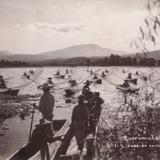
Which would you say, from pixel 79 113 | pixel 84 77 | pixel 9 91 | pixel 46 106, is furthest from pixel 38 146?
pixel 84 77

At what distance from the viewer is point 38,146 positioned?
Answer: 5.24m

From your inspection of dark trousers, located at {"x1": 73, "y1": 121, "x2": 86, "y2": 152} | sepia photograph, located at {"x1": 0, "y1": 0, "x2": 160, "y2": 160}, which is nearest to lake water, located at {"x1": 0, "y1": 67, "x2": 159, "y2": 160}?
sepia photograph, located at {"x1": 0, "y1": 0, "x2": 160, "y2": 160}

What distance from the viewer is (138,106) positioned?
5.28 m

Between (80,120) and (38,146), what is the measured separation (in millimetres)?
442

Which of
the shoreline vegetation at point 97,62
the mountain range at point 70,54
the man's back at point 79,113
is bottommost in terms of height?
the man's back at point 79,113

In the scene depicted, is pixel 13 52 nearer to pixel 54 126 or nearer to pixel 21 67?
pixel 21 67

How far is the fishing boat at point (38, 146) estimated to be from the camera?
5.16 metres

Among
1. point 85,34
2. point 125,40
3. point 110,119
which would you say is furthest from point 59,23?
point 110,119

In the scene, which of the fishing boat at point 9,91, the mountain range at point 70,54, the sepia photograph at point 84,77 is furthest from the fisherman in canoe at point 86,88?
the fishing boat at point 9,91

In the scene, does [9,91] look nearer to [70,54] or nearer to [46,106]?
[46,106]

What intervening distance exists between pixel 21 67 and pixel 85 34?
0.65 meters

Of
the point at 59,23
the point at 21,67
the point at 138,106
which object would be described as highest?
the point at 59,23

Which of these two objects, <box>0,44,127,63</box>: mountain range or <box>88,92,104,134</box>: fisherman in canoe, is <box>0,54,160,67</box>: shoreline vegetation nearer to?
<box>0,44,127,63</box>: mountain range

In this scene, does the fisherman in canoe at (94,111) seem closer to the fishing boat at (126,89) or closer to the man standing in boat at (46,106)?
the fishing boat at (126,89)
